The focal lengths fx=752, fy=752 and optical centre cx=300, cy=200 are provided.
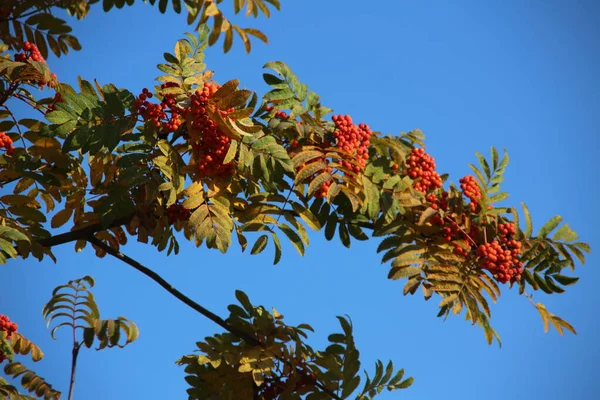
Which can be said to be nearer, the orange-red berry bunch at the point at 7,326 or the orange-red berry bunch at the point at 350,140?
the orange-red berry bunch at the point at 350,140

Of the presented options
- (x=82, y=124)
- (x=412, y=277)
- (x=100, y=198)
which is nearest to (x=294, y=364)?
(x=412, y=277)

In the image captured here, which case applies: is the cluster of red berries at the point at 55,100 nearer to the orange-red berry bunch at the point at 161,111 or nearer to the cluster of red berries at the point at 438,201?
the orange-red berry bunch at the point at 161,111

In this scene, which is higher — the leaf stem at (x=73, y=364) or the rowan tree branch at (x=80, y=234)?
the rowan tree branch at (x=80, y=234)

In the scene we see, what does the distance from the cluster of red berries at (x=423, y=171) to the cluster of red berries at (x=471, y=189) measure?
11 centimetres

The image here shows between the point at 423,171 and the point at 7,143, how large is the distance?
187 cm

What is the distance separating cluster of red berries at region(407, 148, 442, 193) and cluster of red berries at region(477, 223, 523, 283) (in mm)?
343

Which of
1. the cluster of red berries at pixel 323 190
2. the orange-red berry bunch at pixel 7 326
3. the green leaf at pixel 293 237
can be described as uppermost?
the cluster of red berries at pixel 323 190

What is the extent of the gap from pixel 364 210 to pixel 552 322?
1040 mm

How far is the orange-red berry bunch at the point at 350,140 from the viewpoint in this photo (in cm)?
314

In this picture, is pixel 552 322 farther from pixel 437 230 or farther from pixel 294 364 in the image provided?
pixel 294 364

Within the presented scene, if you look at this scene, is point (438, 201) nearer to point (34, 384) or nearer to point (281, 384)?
point (281, 384)

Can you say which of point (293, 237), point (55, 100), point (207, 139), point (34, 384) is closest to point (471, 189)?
point (293, 237)

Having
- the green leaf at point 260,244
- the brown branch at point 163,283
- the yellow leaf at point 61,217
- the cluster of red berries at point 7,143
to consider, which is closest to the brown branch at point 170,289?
the brown branch at point 163,283

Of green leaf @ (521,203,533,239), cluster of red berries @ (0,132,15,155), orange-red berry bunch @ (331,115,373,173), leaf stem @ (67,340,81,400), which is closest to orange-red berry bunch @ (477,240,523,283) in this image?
green leaf @ (521,203,533,239)
